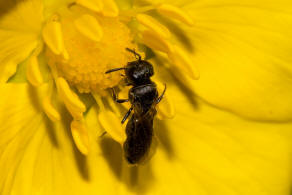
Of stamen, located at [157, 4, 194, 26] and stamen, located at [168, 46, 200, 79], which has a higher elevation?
stamen, located at [157, 4, 194, 26]

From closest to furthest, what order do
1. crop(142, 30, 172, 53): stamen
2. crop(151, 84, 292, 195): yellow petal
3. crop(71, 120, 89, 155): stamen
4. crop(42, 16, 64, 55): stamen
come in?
crop(42, 16, 64, 55): stamen
crop(71, 120, 89, 155): stamen
crop(142, 30, 172, 53): stamen
crop(151, 84, 292, 195): yellow petal

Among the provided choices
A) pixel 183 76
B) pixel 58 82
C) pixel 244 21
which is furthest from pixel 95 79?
pixel 244 21

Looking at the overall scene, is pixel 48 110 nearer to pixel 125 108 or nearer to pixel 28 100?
pixel 28 100

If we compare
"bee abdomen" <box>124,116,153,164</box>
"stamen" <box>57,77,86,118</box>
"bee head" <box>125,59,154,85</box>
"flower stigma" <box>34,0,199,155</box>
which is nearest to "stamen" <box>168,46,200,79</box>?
"flower stigma" <box>34,0,199,155</box>

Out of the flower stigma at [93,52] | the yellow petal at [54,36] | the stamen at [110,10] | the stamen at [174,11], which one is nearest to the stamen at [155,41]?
the flower stigma at [93,52]

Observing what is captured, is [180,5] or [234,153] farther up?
[180,5]

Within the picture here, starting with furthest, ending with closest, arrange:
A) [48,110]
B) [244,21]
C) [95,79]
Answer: [244,21]
[95,79]
[48,110]

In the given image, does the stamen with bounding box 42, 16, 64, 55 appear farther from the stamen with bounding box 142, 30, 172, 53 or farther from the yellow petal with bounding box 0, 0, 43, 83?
the stamen with bounding box 142, 30, 172, 53
